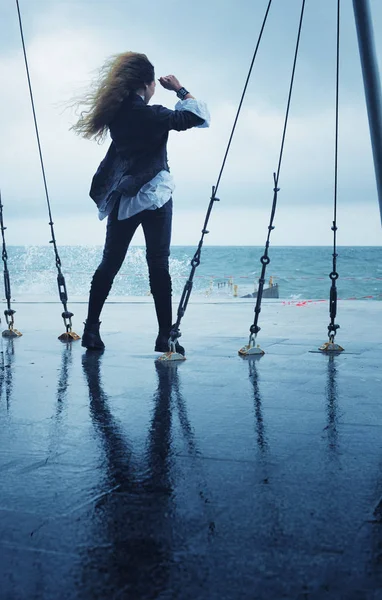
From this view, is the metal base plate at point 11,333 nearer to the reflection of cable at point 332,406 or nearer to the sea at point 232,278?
the reflection of cable at point 332,406

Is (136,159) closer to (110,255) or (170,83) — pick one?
(170,83)

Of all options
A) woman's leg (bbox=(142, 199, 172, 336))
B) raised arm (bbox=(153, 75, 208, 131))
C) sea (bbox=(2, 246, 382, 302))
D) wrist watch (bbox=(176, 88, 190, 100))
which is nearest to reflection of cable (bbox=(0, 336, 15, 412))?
woman's leg (bbox=(142, 199, 172, 336))

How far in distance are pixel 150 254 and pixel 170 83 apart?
1110mm

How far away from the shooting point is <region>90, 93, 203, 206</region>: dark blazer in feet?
15.8

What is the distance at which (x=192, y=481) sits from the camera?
2078mm

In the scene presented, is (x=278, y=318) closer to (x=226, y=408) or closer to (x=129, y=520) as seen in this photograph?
(x=226, y=408)

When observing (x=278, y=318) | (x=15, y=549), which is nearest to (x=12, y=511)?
(x=15, y=549)

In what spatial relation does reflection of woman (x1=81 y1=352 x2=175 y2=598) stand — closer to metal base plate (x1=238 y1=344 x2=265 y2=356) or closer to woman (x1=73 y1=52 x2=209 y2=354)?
metal base plate (x1=238 y1=344 x2=265 y2=356)

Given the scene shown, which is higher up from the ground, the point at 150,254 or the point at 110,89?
the point at 110,89

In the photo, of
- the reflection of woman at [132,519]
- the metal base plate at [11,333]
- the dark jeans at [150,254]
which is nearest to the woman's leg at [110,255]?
the dark jeans at [150,254]

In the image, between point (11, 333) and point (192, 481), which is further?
point (11, 333)

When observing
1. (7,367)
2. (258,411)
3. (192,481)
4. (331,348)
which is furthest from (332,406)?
(7,367)

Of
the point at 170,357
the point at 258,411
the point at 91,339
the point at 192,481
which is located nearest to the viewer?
the point at 192,481

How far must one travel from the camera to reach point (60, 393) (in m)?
3.54
